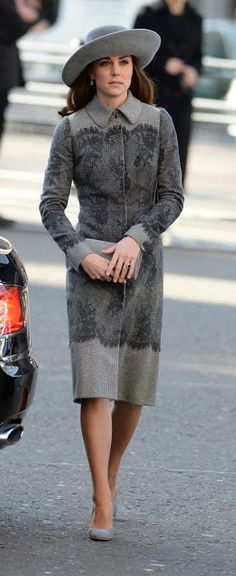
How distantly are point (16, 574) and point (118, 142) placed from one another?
1.40m

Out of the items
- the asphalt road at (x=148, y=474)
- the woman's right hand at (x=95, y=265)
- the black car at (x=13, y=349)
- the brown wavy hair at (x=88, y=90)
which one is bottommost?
the asphalt road at (x=148, y=474)

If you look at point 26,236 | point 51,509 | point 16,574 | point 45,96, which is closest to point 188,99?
point 26,236

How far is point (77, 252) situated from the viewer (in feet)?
18.0

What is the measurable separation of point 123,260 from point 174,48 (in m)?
7.55

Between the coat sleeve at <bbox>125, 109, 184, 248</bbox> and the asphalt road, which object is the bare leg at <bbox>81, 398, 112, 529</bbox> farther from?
the coat sleeve at <bbox>125, 109, 184, 248</bbox>

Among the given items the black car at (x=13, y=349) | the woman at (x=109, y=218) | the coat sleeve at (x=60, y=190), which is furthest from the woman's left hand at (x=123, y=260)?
the black car at (x=13, y=349)

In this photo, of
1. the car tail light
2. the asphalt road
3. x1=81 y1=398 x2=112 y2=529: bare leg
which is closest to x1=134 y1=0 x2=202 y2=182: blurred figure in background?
the asphalt road

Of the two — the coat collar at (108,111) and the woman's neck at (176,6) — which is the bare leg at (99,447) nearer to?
the coat collar at (108,111)

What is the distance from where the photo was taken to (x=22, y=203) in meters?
14.8

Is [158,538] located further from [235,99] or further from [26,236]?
[235,99]

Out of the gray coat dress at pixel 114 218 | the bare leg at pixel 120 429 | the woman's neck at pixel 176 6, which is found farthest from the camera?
the woman's neck at pixel 176 6

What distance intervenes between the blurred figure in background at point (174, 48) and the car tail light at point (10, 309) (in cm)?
741

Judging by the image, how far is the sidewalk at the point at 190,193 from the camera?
45.1 feet

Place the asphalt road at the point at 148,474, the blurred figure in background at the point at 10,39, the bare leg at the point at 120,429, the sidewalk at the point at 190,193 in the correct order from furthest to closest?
the sidewalk at the point at 190,193 < the blurred figure in background at the point at 10,39 < the bare leg at the point at 120,429 < the asphalt road at the point at 148,474
